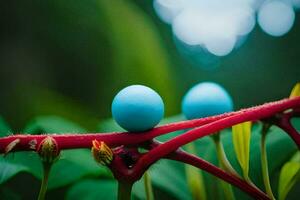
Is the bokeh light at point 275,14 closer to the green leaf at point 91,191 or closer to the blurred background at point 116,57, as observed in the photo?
the blurred background at point 116,57

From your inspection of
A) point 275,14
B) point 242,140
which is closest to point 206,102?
point 242,140

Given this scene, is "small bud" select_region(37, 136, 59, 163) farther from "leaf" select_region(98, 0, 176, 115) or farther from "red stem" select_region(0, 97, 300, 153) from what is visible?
"leaf" select_region(98, 0, 176, 115)

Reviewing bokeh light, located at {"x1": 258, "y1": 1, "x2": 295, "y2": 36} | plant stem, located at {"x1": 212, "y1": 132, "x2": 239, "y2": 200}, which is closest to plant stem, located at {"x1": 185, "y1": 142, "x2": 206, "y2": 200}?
plant stem, located at {"x1": 212, "y1": 132, "x2": 239, "y2": 200}

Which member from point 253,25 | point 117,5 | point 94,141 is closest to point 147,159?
point 94,141

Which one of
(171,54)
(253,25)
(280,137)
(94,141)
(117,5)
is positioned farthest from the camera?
(253,25)

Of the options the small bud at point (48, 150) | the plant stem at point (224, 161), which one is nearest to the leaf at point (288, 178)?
the plant stem at point (224, 161)

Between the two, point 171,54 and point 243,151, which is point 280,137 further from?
point 171,54

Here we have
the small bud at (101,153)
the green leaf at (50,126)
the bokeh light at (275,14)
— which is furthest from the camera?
the bokeh light at (275,14)
